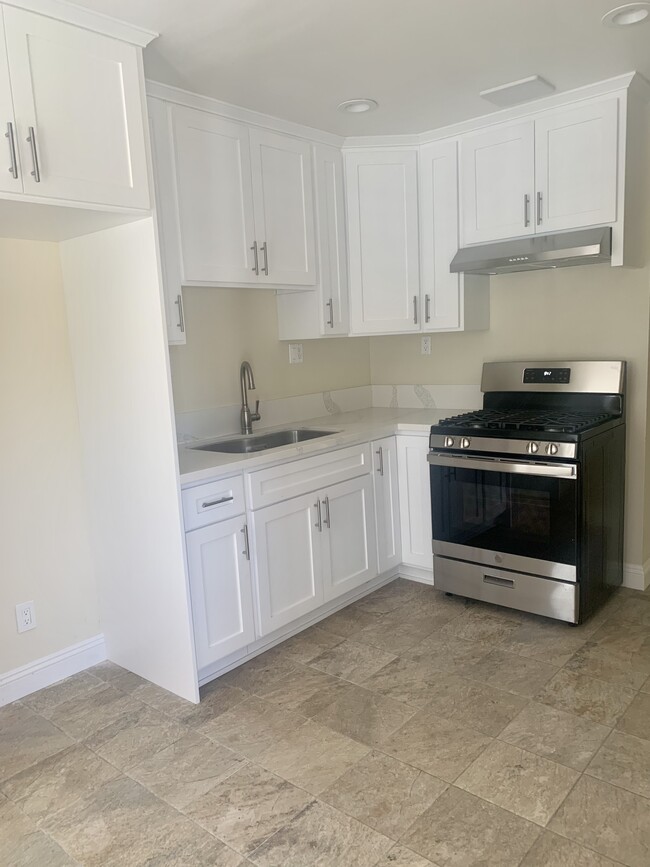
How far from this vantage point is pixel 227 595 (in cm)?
264

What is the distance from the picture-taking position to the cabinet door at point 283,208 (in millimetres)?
2992

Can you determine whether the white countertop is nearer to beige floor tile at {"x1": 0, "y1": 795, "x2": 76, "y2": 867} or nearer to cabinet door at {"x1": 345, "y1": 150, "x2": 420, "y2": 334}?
cabinet door at {"x1": 345, "y1": 150, "x2": 420, "y2": 334}

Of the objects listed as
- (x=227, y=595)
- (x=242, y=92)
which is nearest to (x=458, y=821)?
(x=227, y=595)

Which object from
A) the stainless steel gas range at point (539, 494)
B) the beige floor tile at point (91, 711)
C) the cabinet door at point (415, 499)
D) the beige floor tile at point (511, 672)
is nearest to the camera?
the beige floor tile at point (91, 711)

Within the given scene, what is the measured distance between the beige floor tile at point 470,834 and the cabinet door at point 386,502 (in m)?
1.61

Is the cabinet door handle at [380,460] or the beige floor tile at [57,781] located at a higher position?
the cabinet door handle at [380,460]

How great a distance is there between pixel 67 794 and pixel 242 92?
8.79ft

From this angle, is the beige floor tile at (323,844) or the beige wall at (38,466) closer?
the beige floor tile at (323,844)

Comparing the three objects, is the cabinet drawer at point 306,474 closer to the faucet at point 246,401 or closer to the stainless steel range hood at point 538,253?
the faucet at point 246,401

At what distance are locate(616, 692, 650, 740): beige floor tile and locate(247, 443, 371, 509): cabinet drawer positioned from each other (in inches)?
59.2

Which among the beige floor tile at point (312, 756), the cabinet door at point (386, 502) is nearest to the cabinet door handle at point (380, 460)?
the cabinet door at point (386, 502)

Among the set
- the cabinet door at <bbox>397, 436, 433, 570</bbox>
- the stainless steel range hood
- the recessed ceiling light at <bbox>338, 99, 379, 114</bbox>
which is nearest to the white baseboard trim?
the cabinet door at <bbox>397, 436, 433, 570</bbox>

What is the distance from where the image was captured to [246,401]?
130 inches

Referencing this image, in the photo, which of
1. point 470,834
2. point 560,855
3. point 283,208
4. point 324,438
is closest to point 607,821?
point 560,855
